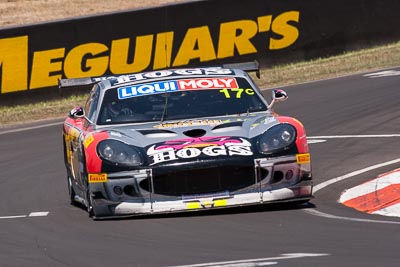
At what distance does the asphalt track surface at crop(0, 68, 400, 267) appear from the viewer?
789cm

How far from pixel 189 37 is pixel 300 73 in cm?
218

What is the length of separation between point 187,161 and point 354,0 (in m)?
14.3

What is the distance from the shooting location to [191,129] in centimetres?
1041

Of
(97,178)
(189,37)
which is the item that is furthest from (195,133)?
(189,37)

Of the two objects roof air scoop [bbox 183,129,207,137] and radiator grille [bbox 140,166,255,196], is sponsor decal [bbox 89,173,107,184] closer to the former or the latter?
radiator grille [bbox 140,166,255,196]

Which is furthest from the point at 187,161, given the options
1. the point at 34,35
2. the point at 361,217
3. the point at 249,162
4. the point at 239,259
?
the point at 34,35

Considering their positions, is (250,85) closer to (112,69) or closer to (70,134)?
(70,134)

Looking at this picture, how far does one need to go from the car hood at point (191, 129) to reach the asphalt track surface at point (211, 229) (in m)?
0.66

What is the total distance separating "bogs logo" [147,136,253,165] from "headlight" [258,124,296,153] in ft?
0.44

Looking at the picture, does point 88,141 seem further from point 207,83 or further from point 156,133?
point 207,83

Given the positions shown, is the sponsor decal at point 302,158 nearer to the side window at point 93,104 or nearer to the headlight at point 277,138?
the headlight at point 277,138

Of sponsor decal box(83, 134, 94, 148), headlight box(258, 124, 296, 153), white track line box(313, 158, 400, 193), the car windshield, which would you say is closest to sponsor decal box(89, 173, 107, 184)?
sponsor decal box(83, 134, 94, 148)

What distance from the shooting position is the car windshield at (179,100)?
36.4ft

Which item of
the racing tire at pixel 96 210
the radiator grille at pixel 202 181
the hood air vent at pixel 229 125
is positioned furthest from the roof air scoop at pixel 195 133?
the racing tire at pixel 96 210
